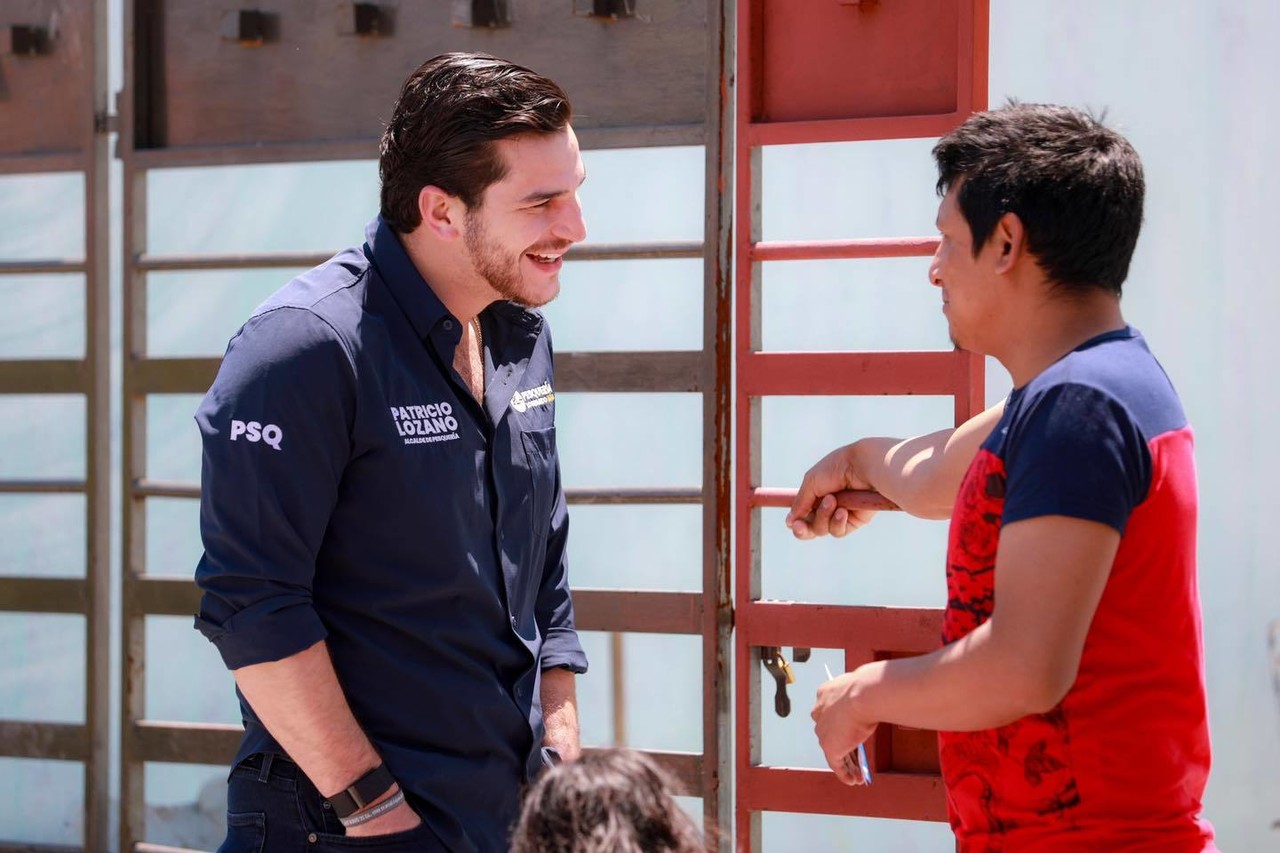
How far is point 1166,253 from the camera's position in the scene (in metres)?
2.93

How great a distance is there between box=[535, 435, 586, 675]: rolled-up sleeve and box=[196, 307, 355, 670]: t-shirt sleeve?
55 cm

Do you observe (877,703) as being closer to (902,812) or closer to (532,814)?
(532,814)

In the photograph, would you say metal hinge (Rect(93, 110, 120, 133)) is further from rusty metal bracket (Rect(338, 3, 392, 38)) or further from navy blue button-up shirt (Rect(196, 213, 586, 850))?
navy blue button-up shirt (Rect(196, 213, 586, 850))

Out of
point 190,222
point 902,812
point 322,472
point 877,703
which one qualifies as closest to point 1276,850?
point 902,812

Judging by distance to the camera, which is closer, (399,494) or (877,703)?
(877,703)

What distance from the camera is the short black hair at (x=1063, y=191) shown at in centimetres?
161

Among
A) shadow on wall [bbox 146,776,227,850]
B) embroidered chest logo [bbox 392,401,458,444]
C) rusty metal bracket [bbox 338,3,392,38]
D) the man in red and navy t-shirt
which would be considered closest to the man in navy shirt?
embroidered chest logo [bbox 392,401,458,444]

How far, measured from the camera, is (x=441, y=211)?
200cm

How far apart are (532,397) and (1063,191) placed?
92cm

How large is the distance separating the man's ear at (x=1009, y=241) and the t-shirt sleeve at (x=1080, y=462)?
0.20m

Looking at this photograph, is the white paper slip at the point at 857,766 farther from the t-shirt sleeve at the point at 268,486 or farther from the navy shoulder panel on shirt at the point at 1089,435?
the t-shirt sleeve at the point at 268,486

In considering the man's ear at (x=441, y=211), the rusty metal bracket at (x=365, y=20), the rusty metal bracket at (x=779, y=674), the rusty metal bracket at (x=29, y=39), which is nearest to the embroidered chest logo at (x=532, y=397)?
the man's ear at (x=441, y=211)

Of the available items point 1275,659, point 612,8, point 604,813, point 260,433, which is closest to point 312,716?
point 260,433

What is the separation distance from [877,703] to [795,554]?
147 cm
